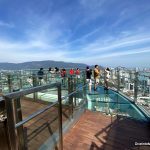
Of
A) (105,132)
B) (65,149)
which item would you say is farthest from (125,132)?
(65,149)

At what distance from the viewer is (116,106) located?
6105 mm

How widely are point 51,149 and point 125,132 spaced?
1.77 m

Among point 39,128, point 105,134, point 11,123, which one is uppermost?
point 11,123

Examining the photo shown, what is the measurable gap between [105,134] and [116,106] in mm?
2447

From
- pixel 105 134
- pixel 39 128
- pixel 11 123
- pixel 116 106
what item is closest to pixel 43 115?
pixel 39 128

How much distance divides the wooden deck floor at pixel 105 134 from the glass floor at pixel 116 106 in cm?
63

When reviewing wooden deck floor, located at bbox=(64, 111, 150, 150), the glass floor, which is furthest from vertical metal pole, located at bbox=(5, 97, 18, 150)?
the glass floor

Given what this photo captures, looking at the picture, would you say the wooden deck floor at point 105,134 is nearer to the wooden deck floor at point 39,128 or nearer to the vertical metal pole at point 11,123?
the wooden deck floor at point 39,128

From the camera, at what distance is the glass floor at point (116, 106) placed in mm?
5168

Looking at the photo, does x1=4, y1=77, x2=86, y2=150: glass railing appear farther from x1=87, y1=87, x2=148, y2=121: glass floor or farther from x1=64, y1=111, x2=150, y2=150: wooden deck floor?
x1=87, y1=87, x2=148, y2=121: glass floor

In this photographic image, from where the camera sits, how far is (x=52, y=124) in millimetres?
3295

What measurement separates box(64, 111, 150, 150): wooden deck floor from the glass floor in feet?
2.06

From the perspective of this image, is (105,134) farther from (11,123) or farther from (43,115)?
(11,123)

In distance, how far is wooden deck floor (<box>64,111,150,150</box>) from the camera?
10.8 ft
